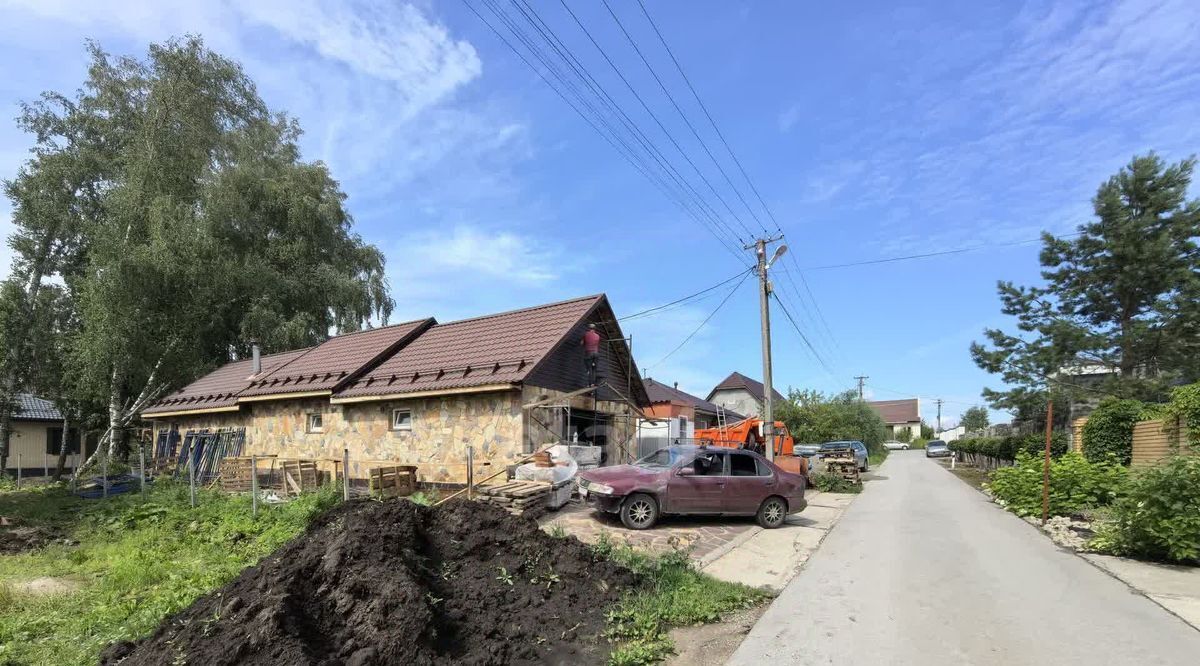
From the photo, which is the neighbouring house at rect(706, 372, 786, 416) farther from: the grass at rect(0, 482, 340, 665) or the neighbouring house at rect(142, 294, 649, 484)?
the grass at rect(0, 482, 340, 665)

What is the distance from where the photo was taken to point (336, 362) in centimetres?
1936

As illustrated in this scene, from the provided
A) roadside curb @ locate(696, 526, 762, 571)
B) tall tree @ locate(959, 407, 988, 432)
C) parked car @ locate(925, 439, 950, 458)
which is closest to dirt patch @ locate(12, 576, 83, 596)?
roadside curb @ locate(696, 526, 762, 571)

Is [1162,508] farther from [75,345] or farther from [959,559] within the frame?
[75,345]

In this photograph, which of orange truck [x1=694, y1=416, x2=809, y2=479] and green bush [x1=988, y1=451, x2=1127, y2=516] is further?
orange truck [x1=694, y1=416, x2=809, y2=479]

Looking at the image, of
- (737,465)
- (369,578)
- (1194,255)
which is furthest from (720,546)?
(1194,255)

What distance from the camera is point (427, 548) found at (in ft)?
23.4

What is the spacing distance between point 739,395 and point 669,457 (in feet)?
153

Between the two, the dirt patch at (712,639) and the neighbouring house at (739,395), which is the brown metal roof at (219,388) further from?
the neighbouring house at (739,395)

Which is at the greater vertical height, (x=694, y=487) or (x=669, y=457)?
(x=669, y=457)

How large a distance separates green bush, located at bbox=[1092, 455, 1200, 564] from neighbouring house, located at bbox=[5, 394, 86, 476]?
40987 mm

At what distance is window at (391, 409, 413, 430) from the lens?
1566 cm

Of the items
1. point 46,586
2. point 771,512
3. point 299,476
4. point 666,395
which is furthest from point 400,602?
point 666,395

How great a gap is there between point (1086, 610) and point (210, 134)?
1357 inches

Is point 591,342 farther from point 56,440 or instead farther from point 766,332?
point 56,440
